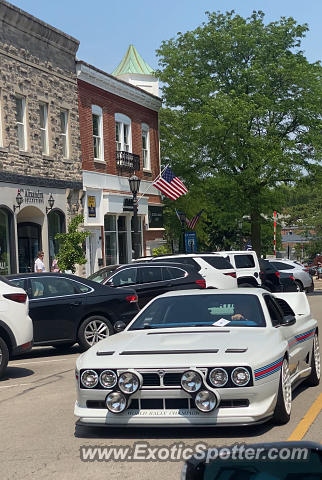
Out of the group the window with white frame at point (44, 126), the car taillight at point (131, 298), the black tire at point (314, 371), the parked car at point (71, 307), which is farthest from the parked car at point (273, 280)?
the black tire at point (314, 371)

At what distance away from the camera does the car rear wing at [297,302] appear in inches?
400

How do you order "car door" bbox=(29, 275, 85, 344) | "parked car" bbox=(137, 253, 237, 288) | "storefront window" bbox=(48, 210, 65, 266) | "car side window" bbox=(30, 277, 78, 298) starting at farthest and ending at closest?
"storefront window" bbox=(48, 210, 65, 266), "parked car" bbox=(137, 253, 237, 288), "car side window" bbox=(30, 277, 78, 298), "car door" bbox=(29, 275, 85, 344)

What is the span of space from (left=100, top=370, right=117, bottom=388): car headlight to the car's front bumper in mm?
73

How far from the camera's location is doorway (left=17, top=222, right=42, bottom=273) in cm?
2636

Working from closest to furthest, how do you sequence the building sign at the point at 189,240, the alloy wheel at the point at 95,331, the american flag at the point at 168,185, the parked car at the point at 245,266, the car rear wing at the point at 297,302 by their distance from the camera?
the car rear wing at the point at 297,302 → the alloy wheel at the point at 95,331 → the parked car at the point at 245,266 → the american flag at the point at 168,185 → the building sign at the point at 189,240

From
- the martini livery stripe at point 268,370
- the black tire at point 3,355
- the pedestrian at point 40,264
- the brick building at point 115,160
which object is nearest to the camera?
the martini livery stripe at point 268,370

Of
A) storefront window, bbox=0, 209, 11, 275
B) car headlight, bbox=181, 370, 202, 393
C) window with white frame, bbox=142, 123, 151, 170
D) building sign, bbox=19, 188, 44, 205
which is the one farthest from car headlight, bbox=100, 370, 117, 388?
window with white frame, bbox=142, 123, 151, 170

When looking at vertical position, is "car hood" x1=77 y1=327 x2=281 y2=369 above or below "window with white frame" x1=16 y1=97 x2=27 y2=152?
below

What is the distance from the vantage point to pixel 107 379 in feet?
22.8

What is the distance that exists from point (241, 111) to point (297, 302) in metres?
26.1

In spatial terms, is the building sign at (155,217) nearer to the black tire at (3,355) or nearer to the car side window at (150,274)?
the car side window at (150,274)

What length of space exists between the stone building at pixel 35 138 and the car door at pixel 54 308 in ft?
34.2

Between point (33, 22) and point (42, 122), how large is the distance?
11.5 ft

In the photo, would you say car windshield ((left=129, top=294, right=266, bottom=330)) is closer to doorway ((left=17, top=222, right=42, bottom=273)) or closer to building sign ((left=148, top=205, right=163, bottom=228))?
doorway ((left=17, top=222, right=42, bottom=273))
